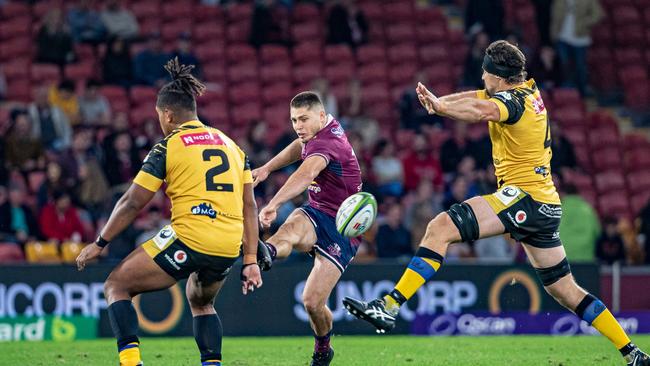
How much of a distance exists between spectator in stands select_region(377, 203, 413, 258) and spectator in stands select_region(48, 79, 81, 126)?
5.38 meters

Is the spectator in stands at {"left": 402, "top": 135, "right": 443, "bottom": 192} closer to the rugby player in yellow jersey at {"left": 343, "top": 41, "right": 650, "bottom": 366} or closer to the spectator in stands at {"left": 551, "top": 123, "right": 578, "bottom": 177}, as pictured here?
the spectator in stands at {"left": 551, "top": 123, "right": 578, "bottom": 177}

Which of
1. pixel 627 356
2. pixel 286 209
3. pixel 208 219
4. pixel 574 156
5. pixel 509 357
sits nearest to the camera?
pixel 208 219

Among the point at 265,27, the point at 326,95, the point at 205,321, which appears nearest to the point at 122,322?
the point at 205,321

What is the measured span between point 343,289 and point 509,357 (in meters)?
4.47

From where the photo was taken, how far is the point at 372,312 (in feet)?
29.0

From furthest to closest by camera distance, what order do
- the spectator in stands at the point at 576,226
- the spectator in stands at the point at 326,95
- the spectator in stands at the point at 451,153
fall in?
the spectator in stands at the point at 326,95, the spectator in stands at the point at 451,153, the spectator in stands at the point at 576,226

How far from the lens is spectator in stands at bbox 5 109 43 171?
17250 mm

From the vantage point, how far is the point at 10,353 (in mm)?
11820

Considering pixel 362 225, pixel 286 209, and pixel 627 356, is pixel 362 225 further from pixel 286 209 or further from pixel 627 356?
pixel 286 209

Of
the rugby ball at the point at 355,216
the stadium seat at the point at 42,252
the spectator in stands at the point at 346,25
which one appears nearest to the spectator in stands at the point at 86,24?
the spectator in stands at the point at 346,25

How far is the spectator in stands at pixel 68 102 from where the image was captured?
18.4 meters

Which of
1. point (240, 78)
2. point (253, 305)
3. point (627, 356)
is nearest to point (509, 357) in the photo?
point (627, 356)

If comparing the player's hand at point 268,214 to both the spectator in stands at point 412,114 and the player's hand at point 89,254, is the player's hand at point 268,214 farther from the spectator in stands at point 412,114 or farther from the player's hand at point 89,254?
the spectator in stands at point 412,114

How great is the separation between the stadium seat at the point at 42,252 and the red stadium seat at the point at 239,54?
6.38 metres
